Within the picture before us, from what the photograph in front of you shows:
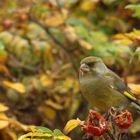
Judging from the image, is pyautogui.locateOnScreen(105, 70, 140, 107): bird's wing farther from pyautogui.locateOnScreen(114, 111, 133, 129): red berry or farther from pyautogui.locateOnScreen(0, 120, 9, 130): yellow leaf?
pyautogui.locateOnScreen(114, 111, 133, 129): red berry

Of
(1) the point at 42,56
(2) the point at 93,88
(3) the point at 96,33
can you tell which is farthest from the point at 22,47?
(2) the point at 93,88

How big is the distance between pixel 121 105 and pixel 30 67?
4.34 ft

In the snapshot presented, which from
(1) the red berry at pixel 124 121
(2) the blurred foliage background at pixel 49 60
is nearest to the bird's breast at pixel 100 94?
(2) the blurred foliage background at pixel 49 60

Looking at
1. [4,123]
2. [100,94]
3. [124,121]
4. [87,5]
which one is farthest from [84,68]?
[87,5]

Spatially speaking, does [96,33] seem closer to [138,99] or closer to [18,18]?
[18,18]

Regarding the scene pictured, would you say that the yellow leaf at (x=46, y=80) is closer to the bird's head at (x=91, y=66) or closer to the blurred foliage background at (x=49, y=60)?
the blurred foliage background at (x=49, y=60)

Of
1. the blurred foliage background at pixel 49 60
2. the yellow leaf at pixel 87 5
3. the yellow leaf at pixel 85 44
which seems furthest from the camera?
the yellow leaf at pixel 87 5

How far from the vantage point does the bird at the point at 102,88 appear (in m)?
3.04

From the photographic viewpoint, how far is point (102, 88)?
311 centimetres

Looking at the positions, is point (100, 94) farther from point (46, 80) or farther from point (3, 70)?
point (3, 70)

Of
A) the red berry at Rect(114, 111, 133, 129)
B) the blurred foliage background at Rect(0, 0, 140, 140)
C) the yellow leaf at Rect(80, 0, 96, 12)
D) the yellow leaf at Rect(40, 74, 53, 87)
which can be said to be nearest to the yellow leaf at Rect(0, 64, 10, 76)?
the blurred foliage background at Rect(0, 0, 140, 140)

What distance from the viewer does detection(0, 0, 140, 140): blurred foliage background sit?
3.88 meters

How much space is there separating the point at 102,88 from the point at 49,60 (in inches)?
44.6

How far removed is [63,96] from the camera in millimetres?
4102
